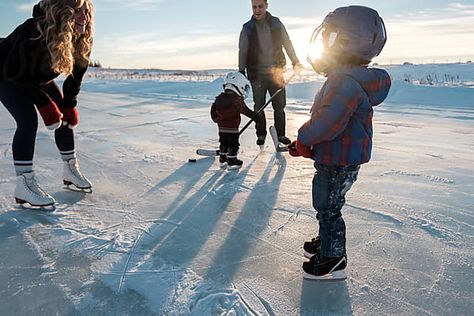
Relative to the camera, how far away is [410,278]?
1816mm

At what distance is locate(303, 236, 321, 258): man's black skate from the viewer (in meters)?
1.96

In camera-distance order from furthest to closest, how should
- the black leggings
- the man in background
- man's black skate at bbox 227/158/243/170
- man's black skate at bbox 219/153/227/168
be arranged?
1. the man in background
2. man's black skate at bbox 219/153/227/168
3. man's black skate at bbox 227/158/243/170
4. the black leggings

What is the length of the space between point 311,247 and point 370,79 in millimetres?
838

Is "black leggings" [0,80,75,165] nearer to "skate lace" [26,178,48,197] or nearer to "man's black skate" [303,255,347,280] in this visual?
"skate lace" [26,178,48,197]

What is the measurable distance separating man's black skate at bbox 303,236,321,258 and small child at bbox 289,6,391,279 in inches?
2.8

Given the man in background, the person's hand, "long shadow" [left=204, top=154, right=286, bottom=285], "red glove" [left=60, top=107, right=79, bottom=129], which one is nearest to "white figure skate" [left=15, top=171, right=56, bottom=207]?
"red glove" [left=60, top=107, right=79, bottom=129]

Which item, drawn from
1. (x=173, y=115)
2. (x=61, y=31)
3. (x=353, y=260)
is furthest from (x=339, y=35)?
(x=173, y=115)

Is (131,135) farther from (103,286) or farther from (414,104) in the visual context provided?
(414,104)

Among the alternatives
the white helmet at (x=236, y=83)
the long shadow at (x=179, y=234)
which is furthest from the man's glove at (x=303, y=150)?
the white helmet at (x=236, y=83)

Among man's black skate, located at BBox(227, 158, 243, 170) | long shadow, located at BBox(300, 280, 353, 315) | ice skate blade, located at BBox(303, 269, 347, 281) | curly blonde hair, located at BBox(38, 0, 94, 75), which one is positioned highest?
curly blonde hair, located at BBox(38, 0, 94, 75)

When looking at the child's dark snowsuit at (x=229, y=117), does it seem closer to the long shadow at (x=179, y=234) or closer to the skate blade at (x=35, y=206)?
the long shadow at (x=179, y=234)

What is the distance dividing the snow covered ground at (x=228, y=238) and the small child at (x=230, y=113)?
16cm

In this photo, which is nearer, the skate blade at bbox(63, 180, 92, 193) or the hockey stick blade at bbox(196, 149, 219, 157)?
the skate blade at bbox(63, 180, 92, 193)

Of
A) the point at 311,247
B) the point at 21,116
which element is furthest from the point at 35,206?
the point at 311,247
